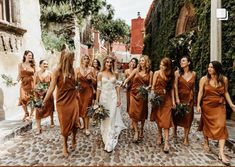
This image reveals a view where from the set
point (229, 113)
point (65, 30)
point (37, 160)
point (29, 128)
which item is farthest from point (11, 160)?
point (65, 30)

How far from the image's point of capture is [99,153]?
5.13 meters

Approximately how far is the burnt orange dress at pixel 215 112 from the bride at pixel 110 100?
176 cm

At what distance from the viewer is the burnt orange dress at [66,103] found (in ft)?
16.0

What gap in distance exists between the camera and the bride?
5.43m

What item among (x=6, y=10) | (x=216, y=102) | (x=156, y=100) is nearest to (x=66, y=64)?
(x=156, y=100)

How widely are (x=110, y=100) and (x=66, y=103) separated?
1017 millimetres

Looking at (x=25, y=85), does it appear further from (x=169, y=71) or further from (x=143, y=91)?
(x=169, y=71)

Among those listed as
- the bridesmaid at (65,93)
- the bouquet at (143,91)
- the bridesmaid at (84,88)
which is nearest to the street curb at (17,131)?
the bridesmaid at (84,88)

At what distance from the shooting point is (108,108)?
18.2 ft

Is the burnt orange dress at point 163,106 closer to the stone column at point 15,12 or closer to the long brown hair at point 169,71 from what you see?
the long brown hair at point 169,71

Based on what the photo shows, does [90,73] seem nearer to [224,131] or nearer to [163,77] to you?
[163,77]

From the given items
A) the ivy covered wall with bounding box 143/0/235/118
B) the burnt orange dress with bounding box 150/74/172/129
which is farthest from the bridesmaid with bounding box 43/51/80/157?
the ivy covered wall with bounding box 143/0/235/118

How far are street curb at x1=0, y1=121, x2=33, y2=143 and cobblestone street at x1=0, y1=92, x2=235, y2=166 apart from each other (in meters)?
0.10

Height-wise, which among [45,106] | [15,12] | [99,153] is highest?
[15,12]
